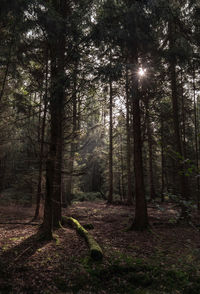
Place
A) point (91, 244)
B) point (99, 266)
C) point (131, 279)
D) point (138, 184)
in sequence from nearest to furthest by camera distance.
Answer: point (131, 279) → point (99, 266) → point (91, 244) → point (138, 184)

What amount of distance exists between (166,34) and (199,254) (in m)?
11.4

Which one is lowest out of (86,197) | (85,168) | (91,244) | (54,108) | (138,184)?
(86,197)

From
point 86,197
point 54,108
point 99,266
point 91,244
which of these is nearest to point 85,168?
point 54,108

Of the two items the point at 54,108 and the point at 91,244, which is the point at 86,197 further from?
the point at 54,108

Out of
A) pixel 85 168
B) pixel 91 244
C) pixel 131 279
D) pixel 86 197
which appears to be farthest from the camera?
pixel 86 197

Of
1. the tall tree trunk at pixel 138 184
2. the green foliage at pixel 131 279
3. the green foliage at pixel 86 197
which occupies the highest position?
the tall tree trunk at pixel 138 184

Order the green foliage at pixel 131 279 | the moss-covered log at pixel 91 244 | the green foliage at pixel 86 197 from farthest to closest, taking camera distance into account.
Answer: the green foliage at pixel 86 197
the moss-covered log at pixel 91 244
the green foliage at pixel 131 279

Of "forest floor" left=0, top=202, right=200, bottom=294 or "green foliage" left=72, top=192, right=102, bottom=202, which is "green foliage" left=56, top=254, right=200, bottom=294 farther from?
"green foliage" left=72, top=192, right=102, bottom=202

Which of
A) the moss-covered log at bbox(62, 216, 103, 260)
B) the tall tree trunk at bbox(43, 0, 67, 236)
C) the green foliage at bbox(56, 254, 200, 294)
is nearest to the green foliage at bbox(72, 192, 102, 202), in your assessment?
the moss-covered log at bbox(62, 216, 103, 260)

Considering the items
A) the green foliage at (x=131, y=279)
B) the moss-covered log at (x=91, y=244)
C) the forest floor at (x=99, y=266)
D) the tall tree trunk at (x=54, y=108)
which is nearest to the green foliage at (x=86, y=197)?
the moss-covered log at (x=91, y=244)

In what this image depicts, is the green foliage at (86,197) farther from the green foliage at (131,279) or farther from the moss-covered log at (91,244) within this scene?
the green foliage at (131,279)

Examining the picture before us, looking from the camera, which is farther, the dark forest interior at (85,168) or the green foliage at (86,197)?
the green foliage at (86,197)

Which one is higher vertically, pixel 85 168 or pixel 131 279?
pixel 85 168

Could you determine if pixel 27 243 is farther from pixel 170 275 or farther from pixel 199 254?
pixel 199 254
